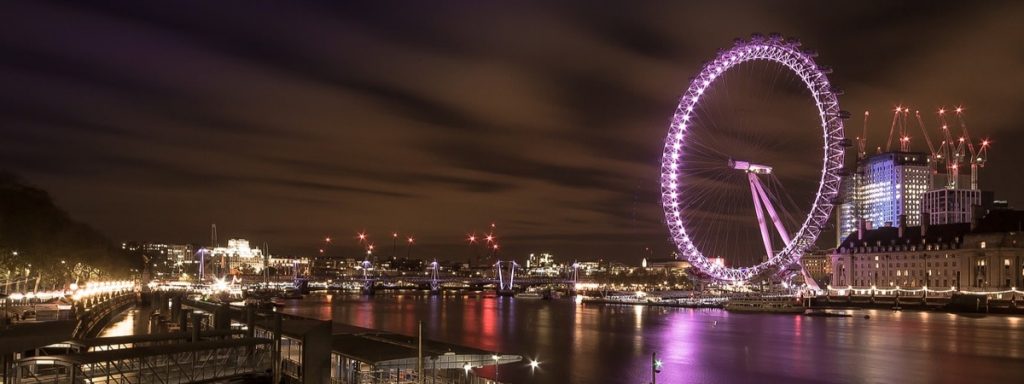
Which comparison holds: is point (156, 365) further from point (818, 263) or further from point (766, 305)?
point (818, 263)

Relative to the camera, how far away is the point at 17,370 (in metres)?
20.0

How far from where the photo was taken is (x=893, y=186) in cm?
18175

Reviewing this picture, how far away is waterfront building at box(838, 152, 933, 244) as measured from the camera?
179 meters

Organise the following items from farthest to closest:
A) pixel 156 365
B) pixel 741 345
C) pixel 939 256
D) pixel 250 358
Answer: pixel 939 256, pixel 741 345, pixel 250 358, pixel 156 365

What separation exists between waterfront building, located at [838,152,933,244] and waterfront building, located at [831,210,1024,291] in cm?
5434

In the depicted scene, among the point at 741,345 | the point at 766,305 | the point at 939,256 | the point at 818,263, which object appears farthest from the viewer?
the point at 818,263

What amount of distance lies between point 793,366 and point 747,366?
8.79 feet

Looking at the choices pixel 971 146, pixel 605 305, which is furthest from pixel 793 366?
pixel 971 146

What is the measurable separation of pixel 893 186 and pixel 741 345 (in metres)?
140

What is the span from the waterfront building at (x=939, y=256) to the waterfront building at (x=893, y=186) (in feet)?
178

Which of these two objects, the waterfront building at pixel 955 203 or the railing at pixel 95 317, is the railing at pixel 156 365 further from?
the waterfront building at pixel 955 203

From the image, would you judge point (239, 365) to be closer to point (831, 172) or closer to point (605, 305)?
point (831, 172)

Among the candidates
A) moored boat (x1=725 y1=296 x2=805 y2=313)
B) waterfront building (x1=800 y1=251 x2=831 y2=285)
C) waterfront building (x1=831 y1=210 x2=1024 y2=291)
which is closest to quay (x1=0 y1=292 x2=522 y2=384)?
moored boat (x1=725 y1=296 x2=805 y2=313)

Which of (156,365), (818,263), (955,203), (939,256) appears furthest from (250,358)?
(818,263)
